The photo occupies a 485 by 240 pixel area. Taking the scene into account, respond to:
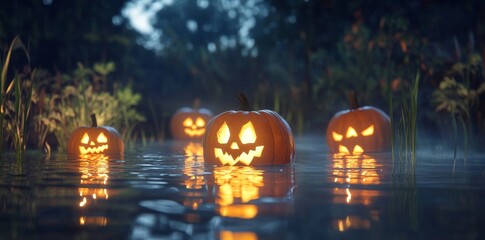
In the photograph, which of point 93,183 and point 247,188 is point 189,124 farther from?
point 247,188

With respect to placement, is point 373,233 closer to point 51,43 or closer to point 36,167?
point 36,167

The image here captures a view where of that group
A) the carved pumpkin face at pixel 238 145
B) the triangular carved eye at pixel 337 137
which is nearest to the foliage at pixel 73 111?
the carved pumpkin face at pixel 238 145

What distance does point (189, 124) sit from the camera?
13.4 meters

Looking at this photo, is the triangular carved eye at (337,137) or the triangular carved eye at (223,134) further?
the triangular carved eye at (337,137)

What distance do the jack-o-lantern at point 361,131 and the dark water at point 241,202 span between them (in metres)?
2.16

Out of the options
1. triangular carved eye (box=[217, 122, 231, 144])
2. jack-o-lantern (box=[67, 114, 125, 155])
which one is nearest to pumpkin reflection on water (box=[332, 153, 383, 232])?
triangular carved eye (box=[217, 122, 231, 144])

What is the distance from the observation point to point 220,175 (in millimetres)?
5496

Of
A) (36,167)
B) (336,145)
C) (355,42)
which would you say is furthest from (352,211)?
(355,42)

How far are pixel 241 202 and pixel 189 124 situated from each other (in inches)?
380

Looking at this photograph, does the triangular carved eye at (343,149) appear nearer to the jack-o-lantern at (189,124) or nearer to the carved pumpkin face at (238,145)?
the carved pumpkin face at (238,145)

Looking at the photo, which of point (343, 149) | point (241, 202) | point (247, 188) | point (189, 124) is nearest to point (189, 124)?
point (189, 124)

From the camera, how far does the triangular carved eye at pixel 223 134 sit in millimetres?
6629

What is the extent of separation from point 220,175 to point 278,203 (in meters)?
1.73

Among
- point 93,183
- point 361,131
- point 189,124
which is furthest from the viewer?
point 189,124
